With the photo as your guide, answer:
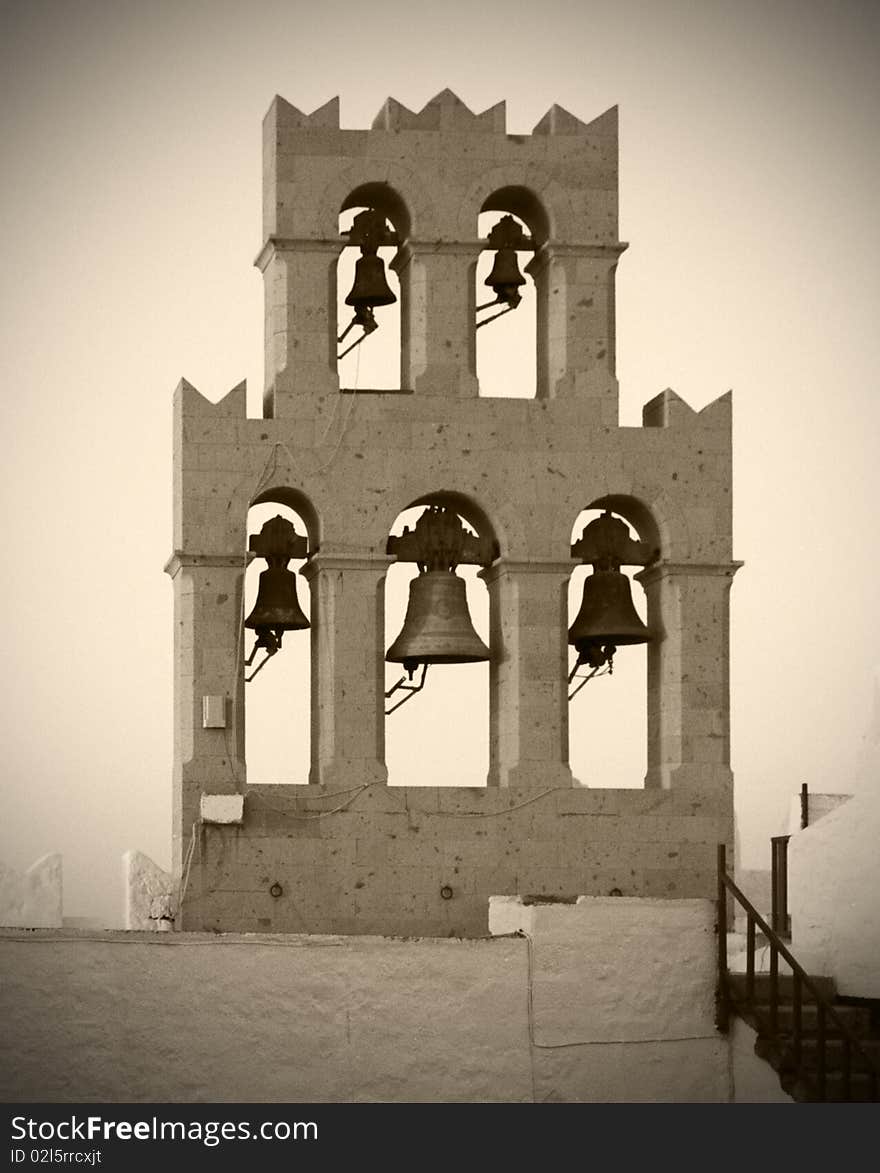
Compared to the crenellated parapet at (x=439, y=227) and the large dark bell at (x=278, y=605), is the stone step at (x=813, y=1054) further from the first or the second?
the crenellated parapet at (x=439, y=227)

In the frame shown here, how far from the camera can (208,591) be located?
1065 inches

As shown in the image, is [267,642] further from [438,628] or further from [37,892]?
[37,892]

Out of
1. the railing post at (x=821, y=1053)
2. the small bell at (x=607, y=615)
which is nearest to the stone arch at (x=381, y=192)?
the small bell at (x=607, y=615)

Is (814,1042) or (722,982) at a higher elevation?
(722,982)

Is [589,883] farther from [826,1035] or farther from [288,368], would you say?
[288,368]

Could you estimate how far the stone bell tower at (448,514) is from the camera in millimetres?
26875

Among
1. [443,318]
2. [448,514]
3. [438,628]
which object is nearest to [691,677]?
[438,628]

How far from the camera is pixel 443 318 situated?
27.9 metres

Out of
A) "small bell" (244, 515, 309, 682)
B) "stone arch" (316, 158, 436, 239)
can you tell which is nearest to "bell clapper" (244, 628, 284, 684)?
"small bell" (244, 515, 309, 682)

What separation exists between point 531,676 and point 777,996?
3813 millimetres

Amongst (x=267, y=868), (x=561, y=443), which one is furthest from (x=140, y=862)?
(x=561, y=443)

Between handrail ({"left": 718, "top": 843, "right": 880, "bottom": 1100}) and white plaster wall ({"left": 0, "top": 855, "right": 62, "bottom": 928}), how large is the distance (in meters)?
9.75

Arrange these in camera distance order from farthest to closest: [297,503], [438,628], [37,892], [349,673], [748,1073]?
[37,892] < [297,503] < [438,628] < [349,673] < [748,1073]

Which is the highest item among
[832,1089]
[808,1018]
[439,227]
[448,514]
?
[439,227]
